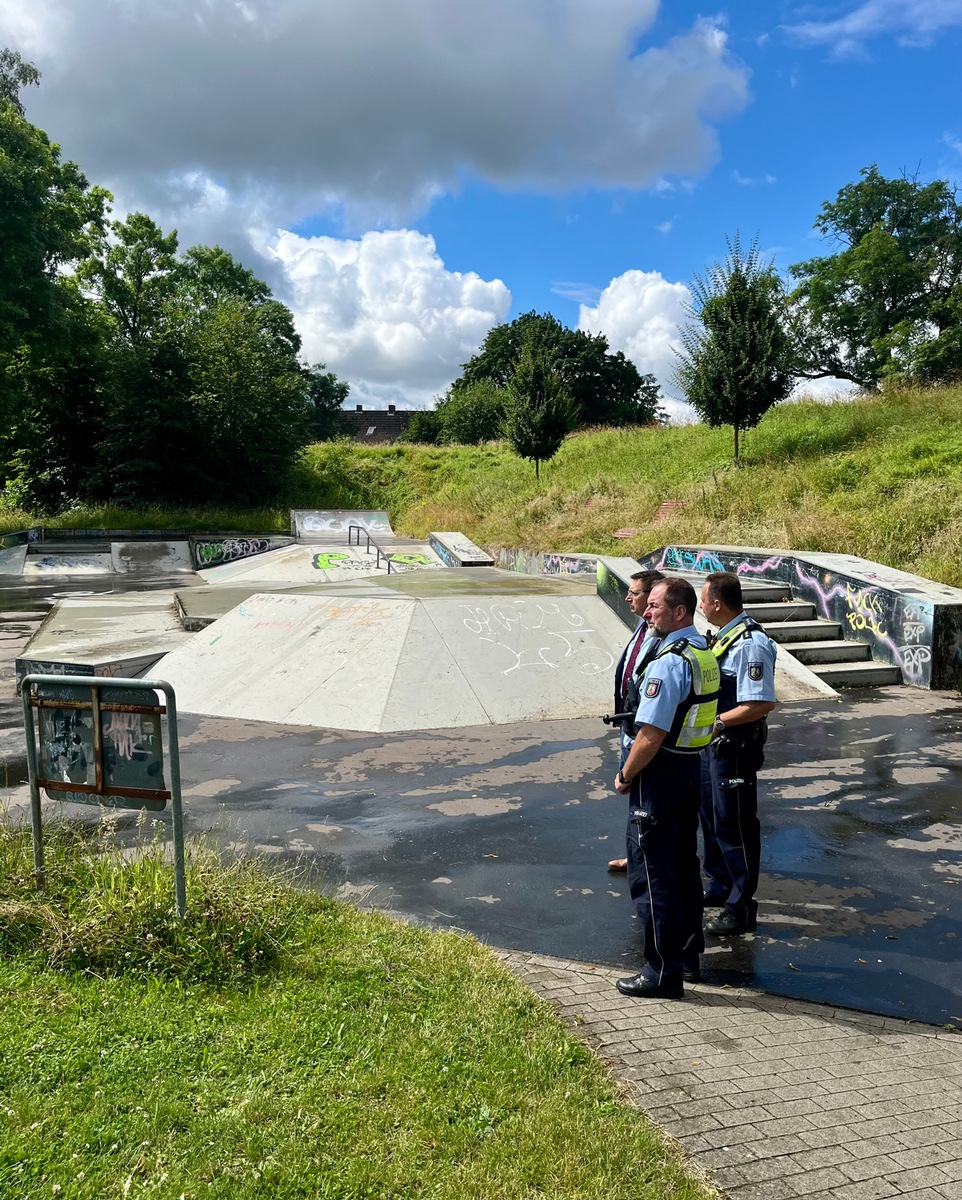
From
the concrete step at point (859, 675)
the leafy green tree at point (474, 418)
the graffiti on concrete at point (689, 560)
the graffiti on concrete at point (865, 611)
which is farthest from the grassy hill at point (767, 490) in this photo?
the leafy green tree at point (474, 418)

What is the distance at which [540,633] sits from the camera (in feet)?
36.3

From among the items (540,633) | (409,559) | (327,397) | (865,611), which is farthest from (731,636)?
(327,397)

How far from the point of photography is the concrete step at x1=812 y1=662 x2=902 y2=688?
10.6 m

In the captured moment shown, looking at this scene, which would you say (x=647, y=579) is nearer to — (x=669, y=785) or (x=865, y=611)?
(x=669, y=785)

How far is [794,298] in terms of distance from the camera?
3953 cm

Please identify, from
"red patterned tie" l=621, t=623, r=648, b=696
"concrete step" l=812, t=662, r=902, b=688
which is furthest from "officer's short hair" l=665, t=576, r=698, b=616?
"concrete step" l=812, t=662, r=902, b=688

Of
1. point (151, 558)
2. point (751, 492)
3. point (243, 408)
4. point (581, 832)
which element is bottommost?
point (581, 832)

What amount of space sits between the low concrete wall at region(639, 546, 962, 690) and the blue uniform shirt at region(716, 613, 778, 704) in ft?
22.9

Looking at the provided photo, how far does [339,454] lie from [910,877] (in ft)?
121

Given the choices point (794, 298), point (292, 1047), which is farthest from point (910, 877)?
point (794, 298)

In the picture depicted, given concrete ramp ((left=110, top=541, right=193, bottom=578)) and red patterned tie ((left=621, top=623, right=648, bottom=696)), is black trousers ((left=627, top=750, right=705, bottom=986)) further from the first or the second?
concrete ramp ((left=110, top=541, right=193, bottom=578))

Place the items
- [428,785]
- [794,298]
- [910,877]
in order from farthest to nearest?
[794,298], [428,785], [910,877]

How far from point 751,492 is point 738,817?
578 inches

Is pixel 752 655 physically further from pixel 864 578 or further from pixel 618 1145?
pixel 864 578
